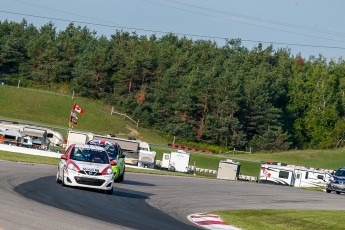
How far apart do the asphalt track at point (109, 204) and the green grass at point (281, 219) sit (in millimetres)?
1415

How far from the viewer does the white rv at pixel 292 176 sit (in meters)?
63.5

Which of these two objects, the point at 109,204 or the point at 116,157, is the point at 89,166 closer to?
the point at 109,204

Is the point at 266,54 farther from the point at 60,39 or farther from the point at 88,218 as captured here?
the point at 88,218

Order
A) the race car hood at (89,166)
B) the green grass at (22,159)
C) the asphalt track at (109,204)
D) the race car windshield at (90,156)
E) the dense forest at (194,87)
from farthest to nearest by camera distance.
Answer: the dense forest at (194,87)
the green grass at (22,159)
the race car windshield at (90,156)
the race car hood at (89,166)
the asphalt track at (109,204)

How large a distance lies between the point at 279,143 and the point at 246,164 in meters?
29.7

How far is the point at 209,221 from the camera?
22.9m

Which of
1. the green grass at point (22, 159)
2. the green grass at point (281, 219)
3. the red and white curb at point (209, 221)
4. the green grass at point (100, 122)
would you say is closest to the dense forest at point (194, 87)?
the green grass at point (100, 122)

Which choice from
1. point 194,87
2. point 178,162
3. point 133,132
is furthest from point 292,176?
point 194,87

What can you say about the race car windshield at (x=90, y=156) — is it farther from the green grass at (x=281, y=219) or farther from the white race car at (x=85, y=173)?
the green grass at (x=281, y=219)

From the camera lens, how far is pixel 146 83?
414 ft

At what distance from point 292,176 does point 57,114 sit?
47763mm

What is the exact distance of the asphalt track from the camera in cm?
1616

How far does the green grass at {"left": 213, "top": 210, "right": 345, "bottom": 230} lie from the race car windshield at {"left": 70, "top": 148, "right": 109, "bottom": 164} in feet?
14.2

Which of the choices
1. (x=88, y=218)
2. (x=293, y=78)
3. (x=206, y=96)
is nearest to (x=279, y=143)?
(x=206, y=96)
